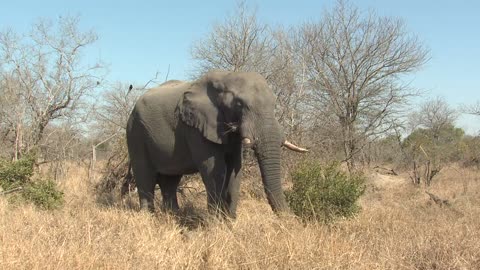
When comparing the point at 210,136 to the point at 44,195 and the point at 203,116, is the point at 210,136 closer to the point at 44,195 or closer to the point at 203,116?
the point at 203,116

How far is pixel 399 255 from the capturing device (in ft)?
16.3

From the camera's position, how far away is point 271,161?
22.2ft

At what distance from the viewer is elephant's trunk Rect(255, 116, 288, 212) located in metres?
6.63

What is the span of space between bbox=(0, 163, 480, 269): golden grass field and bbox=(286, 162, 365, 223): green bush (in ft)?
0.78

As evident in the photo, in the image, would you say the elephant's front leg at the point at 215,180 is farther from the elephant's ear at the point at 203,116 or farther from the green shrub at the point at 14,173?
the green shrub at the point at 14,173

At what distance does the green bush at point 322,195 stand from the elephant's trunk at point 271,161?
0.43 m

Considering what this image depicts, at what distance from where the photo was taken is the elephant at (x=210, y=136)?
6852mm

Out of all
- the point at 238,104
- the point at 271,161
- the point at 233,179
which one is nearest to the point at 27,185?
the point at 233,179

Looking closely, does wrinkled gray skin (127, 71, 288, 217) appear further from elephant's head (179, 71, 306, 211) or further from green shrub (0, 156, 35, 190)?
green shrub (0, 156, 35, 190)

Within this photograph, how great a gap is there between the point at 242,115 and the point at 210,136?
606 mm

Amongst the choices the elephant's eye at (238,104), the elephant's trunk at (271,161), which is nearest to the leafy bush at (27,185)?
the elephant's eye at (238,104)

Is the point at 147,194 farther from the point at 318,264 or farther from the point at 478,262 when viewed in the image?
the point at 478,262

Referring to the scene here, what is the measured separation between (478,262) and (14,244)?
4.14 m

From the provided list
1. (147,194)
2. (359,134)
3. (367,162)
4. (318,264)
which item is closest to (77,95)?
(147,194)
